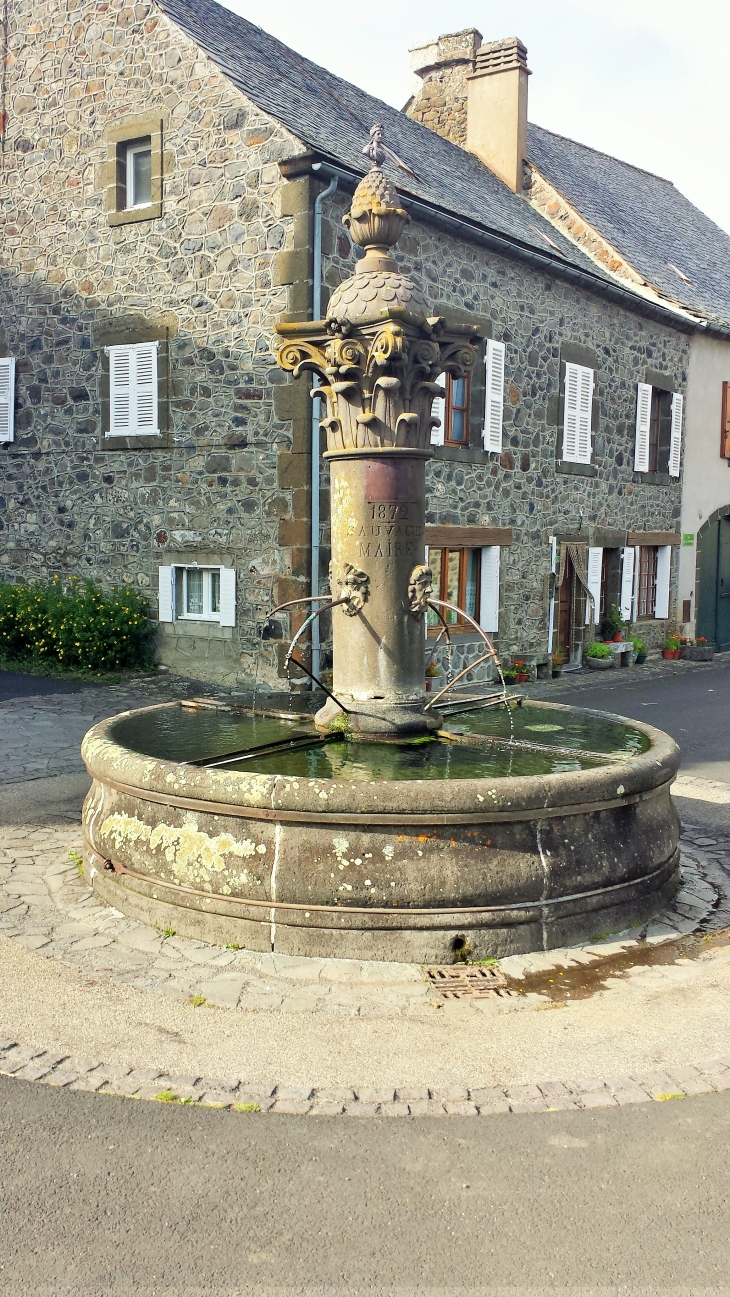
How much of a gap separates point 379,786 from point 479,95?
1657 centimetres

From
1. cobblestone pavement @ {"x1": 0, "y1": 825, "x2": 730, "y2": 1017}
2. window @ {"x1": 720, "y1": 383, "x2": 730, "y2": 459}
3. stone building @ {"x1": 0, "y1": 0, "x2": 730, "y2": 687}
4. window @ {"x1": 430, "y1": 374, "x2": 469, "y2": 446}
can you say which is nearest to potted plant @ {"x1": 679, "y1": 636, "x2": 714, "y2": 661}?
stone building @ {"x1": 0, "y1": 0, "x2": 730, "y2": 687}

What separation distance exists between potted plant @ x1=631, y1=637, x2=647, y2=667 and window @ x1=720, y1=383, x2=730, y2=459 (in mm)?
5203

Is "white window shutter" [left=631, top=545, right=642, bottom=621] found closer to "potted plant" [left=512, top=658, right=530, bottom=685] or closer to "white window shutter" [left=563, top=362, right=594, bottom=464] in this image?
"white window shutter" [left=563, top=362, right=594, bottom=464]

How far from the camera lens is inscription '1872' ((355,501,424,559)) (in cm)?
616

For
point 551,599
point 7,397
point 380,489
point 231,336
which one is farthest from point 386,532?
point 7,397

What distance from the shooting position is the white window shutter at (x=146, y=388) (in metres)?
13.3

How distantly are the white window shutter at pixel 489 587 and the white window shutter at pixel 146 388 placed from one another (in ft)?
15.8

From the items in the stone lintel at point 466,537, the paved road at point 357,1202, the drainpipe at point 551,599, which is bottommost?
the paved road at point 357,1202

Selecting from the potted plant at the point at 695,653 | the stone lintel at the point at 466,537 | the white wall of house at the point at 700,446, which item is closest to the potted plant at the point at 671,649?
the potted plant at the point at 695,653

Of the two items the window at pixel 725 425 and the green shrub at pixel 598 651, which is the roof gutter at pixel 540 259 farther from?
the green shrub at pixel 598 651

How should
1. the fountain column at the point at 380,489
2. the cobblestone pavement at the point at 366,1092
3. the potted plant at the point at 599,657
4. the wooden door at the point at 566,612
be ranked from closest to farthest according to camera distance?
the cobblestone pavement at the point at 366,1092 < the fountain column at the point at 380,489 < the wooden door at the point at 566,612 < the potted plant at the point at 599,657

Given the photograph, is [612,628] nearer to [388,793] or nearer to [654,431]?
[654,431]

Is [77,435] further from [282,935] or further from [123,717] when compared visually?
[282,935]

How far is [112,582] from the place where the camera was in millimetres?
14195
